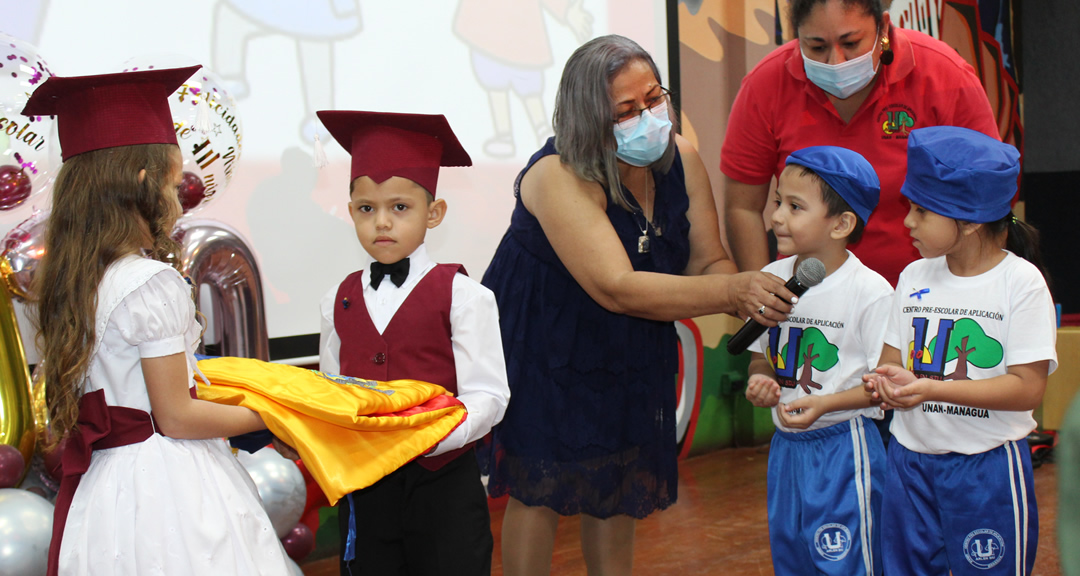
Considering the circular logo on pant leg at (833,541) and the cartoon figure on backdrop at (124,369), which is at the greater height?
the cartoon figure on backdrop at (124,369)

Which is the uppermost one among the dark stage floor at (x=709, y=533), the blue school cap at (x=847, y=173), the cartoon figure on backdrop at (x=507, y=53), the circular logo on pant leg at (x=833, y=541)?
the cartoon figure on backdrop at (x=507, y=53)

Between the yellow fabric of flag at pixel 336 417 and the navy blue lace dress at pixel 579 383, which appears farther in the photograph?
the navy blue lace dress at pixel 579 383

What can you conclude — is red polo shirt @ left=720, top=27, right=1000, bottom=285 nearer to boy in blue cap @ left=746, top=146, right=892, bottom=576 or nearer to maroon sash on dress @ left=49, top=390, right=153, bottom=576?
boy in blue cap @ left=746, top=146, right=892, bottom=576

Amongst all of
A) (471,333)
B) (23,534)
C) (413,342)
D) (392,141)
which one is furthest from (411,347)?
(23,534)

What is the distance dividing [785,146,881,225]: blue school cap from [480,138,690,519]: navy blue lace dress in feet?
0.99

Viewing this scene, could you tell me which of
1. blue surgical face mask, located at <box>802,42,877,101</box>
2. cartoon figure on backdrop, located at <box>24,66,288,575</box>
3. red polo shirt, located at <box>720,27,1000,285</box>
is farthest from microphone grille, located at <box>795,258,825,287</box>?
cartoon figure on backdrop, located at <box>24,66,288,575</box>

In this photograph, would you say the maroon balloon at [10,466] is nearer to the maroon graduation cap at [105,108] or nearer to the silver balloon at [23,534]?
the silver balloon at [23,534]

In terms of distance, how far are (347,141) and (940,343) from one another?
1.25 metres

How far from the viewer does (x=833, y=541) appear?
182 cm

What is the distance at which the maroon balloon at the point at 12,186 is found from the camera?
6.25 ft

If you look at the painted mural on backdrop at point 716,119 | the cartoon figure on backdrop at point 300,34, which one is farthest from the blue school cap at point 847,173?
the painted mural on backdrop at point 716,119

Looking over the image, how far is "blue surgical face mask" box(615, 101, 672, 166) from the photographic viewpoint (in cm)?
183

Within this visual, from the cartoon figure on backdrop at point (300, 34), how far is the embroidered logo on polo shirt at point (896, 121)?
1680 mm

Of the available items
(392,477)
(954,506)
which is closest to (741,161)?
(954,506)
